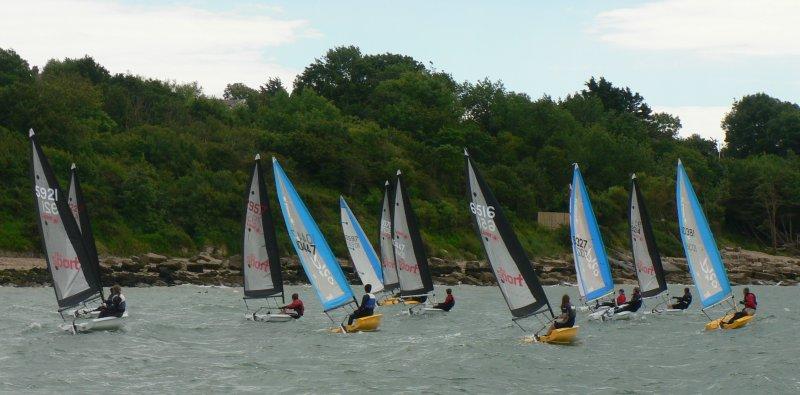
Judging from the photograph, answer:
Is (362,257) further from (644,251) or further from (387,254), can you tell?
(644,251)

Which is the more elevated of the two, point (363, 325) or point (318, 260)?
point (318, 260)

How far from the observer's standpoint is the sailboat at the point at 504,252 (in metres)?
29.0

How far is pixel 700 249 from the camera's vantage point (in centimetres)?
3869

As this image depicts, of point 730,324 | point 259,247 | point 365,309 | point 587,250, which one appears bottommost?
point 730,324

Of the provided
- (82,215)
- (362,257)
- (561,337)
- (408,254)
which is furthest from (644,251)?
(82,215)

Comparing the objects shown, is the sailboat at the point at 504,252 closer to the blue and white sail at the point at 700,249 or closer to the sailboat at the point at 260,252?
the sailboat at the point at 260,252

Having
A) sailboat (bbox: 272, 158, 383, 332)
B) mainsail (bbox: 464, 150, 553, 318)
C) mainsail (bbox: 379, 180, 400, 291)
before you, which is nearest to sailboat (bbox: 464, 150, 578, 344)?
mainsail (bbox: 464, 150, 553, 318)

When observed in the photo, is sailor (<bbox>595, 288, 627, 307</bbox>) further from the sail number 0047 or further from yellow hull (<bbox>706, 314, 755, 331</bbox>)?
the sail number 0047

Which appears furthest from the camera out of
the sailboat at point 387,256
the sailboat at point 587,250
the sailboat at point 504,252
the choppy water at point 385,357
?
the sailboat at point 387,256

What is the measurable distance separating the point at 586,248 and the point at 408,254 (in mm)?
6811

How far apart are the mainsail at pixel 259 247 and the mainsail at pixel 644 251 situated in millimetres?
14804

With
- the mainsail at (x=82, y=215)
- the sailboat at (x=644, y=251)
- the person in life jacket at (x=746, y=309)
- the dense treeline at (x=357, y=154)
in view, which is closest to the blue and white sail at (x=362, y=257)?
the sailboat at (x=644, y=251)

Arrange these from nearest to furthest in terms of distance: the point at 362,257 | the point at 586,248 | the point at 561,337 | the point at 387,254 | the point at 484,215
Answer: the point at 484,215 < the point at 561,337 < the point at 586,248 < the point at 387,254 < the point at 362,257

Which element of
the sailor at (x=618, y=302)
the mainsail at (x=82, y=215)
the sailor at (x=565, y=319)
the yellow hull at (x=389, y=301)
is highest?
the mainsail at (x=82, y=215)
